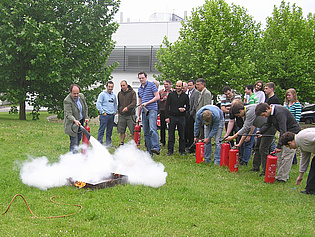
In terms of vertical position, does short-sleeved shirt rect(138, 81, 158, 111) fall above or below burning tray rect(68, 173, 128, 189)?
above

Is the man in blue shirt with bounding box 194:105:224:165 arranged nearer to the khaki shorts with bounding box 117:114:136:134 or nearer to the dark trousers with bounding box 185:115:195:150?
the dark trousers with bounding box 185:115:195:150

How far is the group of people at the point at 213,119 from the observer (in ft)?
23.1

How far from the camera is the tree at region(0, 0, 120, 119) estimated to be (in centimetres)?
1830

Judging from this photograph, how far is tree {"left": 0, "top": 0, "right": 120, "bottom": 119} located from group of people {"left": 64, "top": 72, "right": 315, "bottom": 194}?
379 inches

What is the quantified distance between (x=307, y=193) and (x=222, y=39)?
717 inches

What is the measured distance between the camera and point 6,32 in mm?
17906

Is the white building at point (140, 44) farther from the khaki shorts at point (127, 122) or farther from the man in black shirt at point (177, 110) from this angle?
the man in black shirt at point (177, 110)

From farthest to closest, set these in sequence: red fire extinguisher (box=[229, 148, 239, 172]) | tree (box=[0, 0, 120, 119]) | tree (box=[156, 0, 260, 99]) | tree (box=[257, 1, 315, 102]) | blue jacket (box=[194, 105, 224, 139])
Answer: tree (box=[257, 1, 315, 102]) → tree (box=[156, 0, 260, 99]) → tree (box=[0, 0, 120, 119]) → blue jacket (box=[194, 105, 224, 139]) → red fire extinguisher (box=[229, 148, 239, 172])

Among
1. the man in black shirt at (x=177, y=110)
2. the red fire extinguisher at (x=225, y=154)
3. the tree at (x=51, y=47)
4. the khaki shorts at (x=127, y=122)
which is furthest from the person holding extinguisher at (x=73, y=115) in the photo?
the tree at (x=51, y=47)

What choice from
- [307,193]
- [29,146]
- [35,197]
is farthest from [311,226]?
[29,146]

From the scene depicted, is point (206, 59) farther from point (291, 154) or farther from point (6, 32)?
point (291, 154)

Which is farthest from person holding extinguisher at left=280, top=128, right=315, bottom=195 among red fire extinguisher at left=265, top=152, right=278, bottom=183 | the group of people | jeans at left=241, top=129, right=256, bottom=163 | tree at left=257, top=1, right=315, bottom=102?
tree at left=257, top=1, right=315, bottom=102

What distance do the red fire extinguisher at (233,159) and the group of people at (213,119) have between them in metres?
0.21

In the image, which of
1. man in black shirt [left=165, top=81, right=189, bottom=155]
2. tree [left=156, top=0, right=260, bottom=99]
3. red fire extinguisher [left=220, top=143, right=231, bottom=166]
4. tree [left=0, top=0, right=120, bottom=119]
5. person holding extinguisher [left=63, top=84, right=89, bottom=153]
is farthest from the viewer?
tree [left=156, top=0, right=260, bottom=99]
